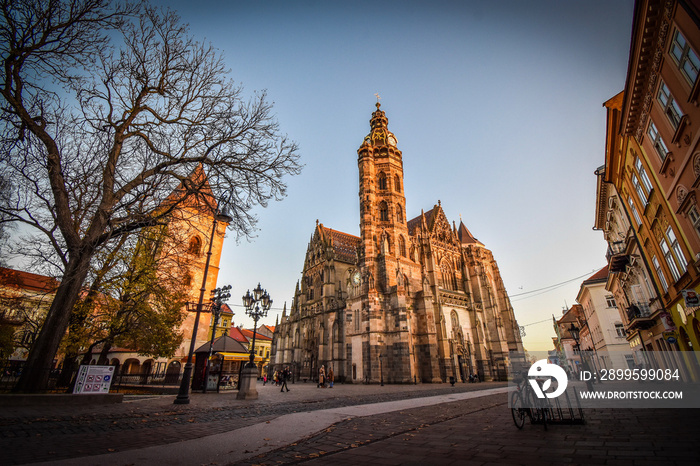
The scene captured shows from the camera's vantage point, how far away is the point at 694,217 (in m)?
10.5

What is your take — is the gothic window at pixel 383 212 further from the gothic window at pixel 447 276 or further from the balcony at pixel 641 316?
the balcony at pixel 641 316

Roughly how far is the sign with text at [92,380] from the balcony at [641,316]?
2739cm

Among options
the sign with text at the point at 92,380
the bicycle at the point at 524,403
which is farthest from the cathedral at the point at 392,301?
the bicycle at the point at 524,403

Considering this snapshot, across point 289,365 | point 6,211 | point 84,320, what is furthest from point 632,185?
point 289,365

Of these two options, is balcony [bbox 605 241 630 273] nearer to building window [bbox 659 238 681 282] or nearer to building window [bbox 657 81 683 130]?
building window [bbox 659 238 681 282]

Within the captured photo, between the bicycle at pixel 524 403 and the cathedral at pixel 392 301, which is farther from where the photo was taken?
the cathedral at pixel 392 301

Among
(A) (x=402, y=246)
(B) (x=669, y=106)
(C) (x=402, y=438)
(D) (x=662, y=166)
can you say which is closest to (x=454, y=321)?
(A) (x=402, y=246)

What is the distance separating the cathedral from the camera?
97.5ft

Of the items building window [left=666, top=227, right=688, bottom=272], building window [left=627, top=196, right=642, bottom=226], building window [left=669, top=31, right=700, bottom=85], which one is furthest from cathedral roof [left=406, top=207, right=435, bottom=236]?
building window [left=669, top=31, right=700, bottom=85]

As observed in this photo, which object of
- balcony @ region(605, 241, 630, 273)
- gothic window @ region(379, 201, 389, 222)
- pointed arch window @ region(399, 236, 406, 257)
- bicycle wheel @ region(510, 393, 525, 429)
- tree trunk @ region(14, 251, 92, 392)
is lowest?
bicycle wheel @ region(510, 393, 525, 429)

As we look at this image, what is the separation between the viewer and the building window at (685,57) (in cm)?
853

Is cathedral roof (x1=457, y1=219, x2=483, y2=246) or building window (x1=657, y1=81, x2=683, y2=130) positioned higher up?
cathedral roof (x1=457, y1=219, x2=483, y2=246)

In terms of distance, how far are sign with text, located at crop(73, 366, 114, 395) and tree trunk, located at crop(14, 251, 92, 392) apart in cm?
83

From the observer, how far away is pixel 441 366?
30547 mm
